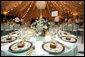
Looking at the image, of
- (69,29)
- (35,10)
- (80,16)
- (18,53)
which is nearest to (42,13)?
(35,10)

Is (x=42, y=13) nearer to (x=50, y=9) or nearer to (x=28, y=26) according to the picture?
(x=50, y=9)

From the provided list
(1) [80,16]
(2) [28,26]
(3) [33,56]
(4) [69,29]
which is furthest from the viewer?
(1) [80,16]

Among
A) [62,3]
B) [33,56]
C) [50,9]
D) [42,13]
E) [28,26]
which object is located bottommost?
[33,56]

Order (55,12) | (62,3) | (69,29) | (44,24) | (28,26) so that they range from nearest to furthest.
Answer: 1. (44,24)
2. (28,26)
3. (62,3)
4. (55,12)
5. (69,29)

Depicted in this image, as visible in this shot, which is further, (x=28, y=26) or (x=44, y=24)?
(x=28, y=26)

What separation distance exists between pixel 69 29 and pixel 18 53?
126 inches

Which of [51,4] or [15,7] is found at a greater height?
[51,4]

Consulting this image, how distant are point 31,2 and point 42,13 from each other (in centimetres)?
54

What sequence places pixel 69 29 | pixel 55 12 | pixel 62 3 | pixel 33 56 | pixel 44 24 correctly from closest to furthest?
pixel 33 56 → pixel 44 24 → pixel 62 3 → pixel 55 12 → pixel 69 29

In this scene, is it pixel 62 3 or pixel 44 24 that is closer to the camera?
pixel 44 24

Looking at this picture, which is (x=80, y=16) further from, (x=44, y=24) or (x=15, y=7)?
(x=15, y=7)

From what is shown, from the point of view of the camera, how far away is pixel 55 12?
2.11 m

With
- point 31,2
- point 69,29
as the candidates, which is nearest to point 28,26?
point 31,2

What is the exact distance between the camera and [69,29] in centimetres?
334
